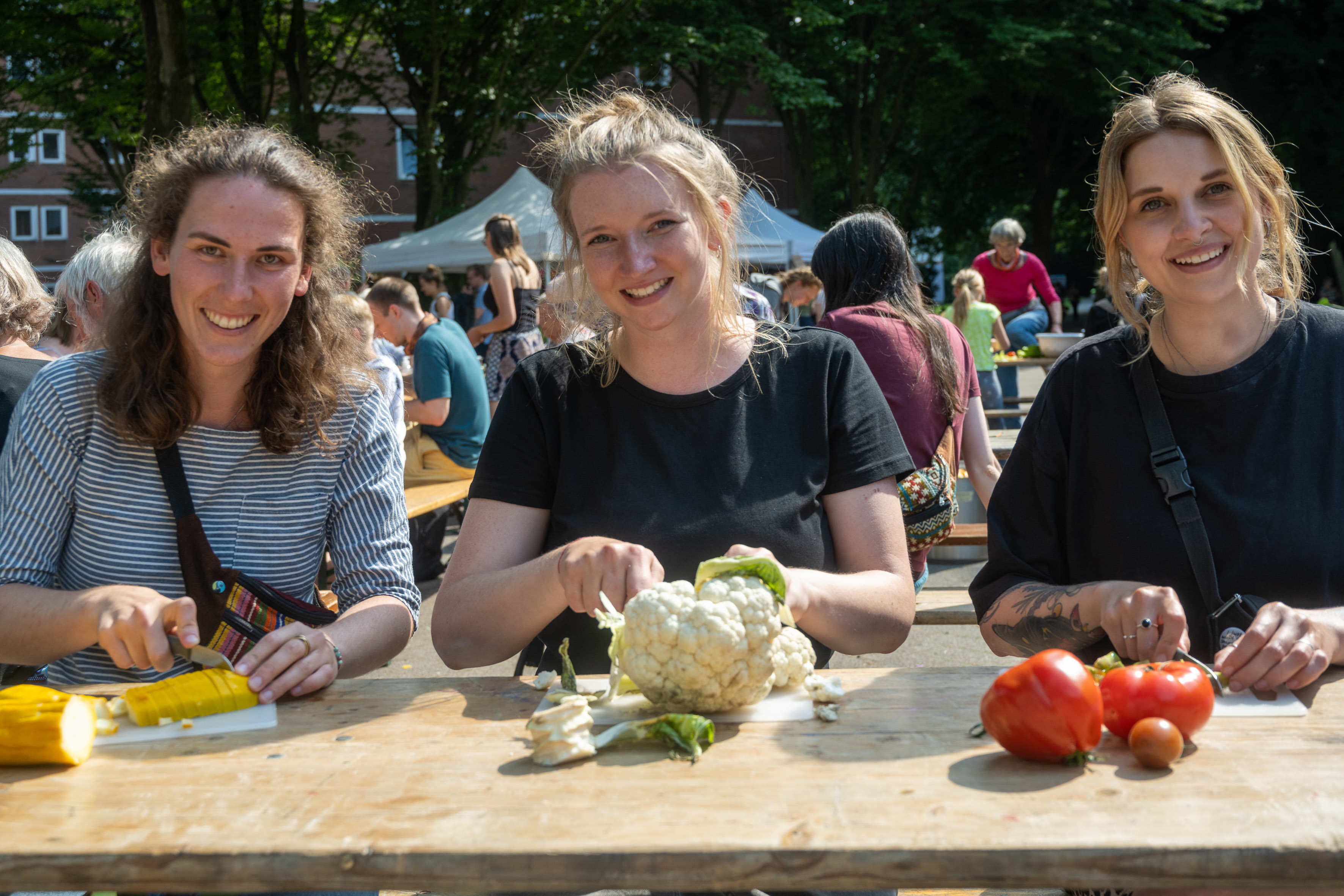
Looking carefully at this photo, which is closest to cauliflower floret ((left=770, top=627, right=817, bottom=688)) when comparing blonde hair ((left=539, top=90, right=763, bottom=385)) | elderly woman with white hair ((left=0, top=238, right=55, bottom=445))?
blonde hair ((left=539, top=90, right=763, bottom=385))

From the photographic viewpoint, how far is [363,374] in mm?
2473

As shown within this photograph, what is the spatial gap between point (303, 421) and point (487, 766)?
1.08 metres

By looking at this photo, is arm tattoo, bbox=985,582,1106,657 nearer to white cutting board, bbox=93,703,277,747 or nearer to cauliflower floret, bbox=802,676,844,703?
cauliflower floret, bbox=802,676,844,703

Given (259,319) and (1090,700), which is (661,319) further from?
(1090,700)

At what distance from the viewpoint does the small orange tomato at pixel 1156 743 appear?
4.43 feet

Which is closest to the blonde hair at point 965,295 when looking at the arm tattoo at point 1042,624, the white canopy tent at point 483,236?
the white canopy tent at point 483,236

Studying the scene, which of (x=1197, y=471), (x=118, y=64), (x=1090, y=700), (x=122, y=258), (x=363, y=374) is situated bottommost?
(x=1090, y=700)

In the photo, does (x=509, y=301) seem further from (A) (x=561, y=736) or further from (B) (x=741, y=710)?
(A) (x=561, y=736)

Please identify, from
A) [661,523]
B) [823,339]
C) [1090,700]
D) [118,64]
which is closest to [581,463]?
[661,523]

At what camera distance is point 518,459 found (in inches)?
85.0

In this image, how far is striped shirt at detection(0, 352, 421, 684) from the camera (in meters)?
2.14

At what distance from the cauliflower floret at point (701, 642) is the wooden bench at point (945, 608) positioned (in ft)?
7.84

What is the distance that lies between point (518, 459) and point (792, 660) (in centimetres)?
74

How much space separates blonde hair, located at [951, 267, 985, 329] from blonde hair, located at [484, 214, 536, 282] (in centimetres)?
338
